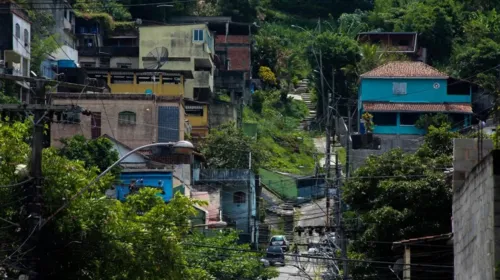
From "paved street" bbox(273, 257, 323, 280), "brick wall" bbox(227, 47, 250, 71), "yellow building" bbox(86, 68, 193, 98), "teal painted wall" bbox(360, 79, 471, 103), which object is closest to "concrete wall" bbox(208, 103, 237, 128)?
"yellow building" bbox(86, 68, 193, 98)

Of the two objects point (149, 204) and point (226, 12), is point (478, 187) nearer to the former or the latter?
point (149, 204)

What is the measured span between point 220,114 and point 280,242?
17.7 m

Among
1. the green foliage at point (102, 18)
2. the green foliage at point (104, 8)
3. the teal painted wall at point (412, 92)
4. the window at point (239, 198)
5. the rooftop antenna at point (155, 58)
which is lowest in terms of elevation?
the window at point (239, 198)

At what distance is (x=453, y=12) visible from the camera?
304ft

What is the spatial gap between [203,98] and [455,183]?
52.0 metres

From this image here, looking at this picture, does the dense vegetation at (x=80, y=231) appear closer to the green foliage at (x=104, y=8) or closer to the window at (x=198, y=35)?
the window at (x=198, y=35)

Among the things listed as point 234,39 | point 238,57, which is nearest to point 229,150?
point 238,57

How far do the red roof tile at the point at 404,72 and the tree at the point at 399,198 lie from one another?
29319mm

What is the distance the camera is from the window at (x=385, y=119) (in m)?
75.6

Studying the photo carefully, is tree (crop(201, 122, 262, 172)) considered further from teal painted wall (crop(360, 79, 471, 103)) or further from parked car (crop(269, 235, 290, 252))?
teal painted wall (crop(360, 79, 471, 103))

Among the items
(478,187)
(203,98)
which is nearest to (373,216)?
(478,187)

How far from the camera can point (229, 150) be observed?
229 feet

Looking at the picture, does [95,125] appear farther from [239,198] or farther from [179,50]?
[179,50]

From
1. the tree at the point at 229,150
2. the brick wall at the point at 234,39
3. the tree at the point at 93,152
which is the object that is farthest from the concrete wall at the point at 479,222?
the brick wall at the point at 234,39
